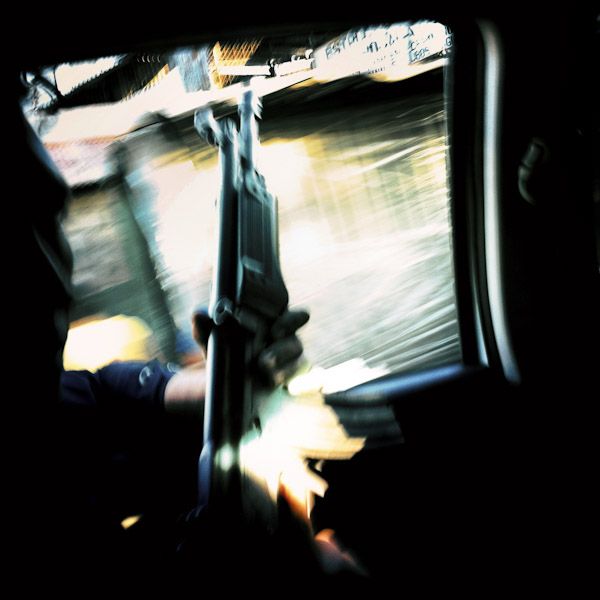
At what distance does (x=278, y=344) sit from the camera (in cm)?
117

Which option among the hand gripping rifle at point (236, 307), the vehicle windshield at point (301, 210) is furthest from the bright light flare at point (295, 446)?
the vehicle windshield at point (301, 210)

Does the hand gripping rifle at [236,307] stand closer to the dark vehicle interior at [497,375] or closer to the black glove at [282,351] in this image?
the black glove at [282,351]

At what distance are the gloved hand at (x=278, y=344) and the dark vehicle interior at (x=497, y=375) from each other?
294 millimetres

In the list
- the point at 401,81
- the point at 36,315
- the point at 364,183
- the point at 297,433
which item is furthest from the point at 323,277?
the point at 36,315

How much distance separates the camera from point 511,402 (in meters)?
1.41

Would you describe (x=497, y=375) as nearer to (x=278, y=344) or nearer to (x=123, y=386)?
(x=278, y=344)

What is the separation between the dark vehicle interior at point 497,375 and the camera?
1.09 metres

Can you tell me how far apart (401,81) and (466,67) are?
116 centimetres

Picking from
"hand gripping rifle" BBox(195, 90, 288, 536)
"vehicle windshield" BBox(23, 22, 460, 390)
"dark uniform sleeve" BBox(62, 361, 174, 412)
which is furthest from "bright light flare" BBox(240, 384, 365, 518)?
"vehicle windshield" BBox(23, 22, 460, 390)

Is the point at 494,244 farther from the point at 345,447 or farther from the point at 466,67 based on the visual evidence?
the point at 345,447

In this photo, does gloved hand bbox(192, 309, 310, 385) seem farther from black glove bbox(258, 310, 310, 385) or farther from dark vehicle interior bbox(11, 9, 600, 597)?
dark vehicle interior bbox(11, 9, 600, 597)

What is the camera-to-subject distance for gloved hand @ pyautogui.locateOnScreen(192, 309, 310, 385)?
1.08m

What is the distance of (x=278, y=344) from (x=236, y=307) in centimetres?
19

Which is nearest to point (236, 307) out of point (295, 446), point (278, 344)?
point (278, 344)
